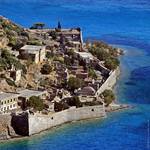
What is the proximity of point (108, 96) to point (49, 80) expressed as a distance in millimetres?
5798

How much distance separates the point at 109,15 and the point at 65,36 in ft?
155

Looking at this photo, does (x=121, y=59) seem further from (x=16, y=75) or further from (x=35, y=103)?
(x=35, y=103)

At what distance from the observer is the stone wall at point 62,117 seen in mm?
53500

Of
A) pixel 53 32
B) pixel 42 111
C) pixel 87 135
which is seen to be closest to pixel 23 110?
pixel 42 111

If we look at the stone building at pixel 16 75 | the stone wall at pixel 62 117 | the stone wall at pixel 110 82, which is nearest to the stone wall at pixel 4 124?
the stone wall at pixel 62 117

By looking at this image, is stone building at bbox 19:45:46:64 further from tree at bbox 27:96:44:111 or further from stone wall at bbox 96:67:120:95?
tree at bbox 27:96:44:111

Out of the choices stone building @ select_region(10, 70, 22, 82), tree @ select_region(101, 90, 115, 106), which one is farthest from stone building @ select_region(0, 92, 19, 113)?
tree @ select_region(101, 90, 115, 106)

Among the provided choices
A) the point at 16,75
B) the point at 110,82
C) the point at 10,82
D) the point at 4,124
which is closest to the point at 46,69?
the point at 16,75

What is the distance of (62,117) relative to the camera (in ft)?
184

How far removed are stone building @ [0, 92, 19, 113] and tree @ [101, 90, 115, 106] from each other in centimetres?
774

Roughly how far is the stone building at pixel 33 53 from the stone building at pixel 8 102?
36.6 feet

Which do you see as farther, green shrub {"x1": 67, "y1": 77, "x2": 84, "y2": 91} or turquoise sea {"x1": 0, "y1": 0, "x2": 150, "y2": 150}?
green shrub {"x1": 67, "y1": 77, "x2": 84, "y2": 91}

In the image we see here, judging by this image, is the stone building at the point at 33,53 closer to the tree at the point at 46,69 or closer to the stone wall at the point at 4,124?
the tree at the point at 46,69

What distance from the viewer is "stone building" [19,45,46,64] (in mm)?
68375
